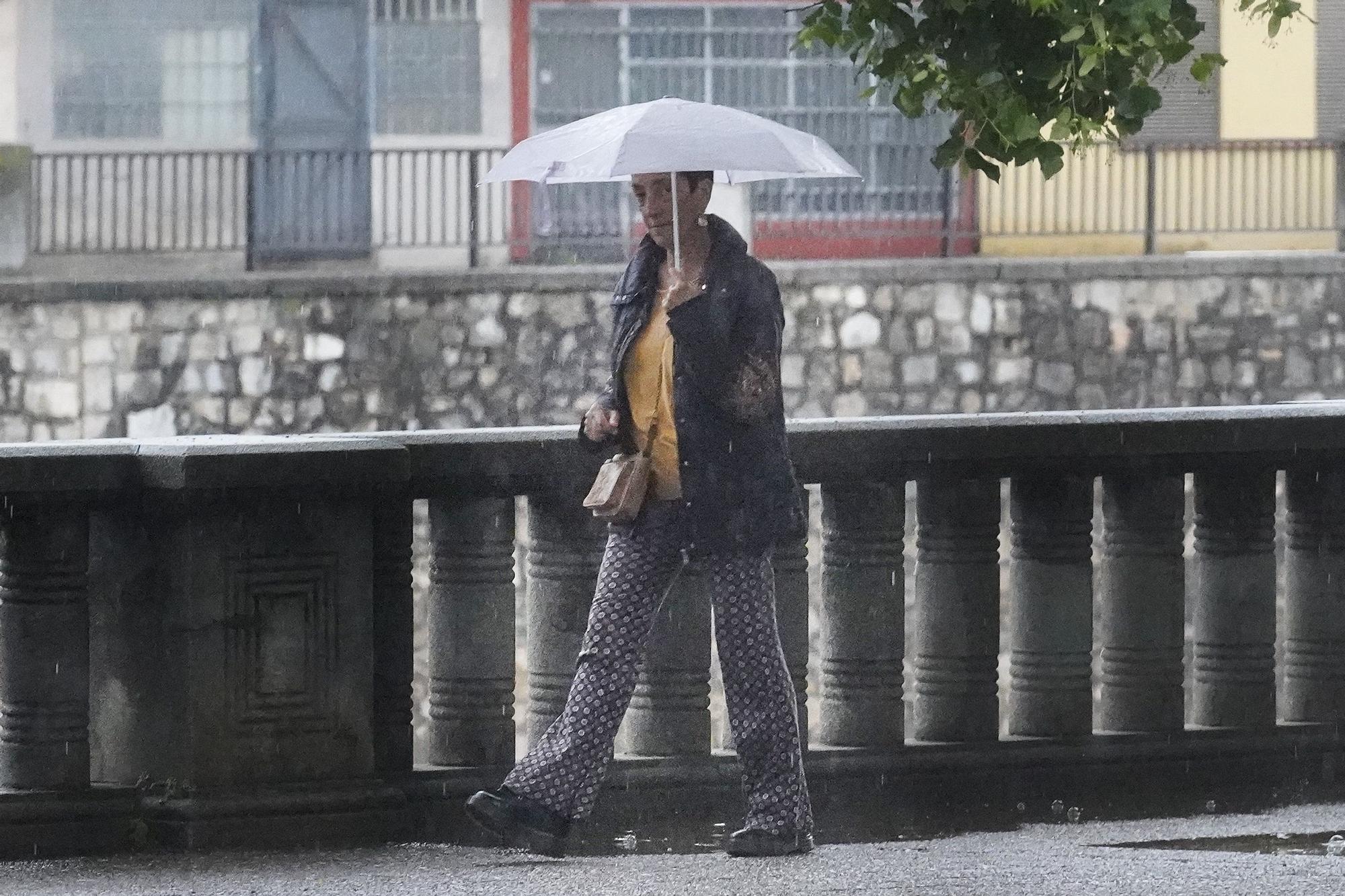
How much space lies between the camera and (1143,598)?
5.87 meters

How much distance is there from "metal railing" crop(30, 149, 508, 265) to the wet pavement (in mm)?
13201

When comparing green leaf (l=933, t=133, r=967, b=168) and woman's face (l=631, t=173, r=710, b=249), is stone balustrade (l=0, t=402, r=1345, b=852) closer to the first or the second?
woman's face (l=631, t=173, r=710, b=249)

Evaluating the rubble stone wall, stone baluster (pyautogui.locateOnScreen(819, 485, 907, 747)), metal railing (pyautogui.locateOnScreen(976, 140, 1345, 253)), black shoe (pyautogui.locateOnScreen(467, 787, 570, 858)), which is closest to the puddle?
stone baluster (pyautogui.locateOnScreen(819, 485, 907, 747))

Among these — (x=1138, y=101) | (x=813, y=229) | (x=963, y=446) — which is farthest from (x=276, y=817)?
(x=813, y=229)

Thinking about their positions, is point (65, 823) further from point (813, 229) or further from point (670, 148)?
point (813, 229)

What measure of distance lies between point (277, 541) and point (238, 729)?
1.42ft

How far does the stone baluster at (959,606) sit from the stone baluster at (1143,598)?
0.34 metres

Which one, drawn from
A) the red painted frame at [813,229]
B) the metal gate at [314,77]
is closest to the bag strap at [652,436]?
the red painted frame at [813,229]

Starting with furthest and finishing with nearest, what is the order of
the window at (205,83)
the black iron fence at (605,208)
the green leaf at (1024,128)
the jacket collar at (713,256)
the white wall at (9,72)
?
the window at (205,83), the white wall at (9,72), the black iron fence at (605,208), the jacket collar at (713,256), the green leaf at (1024,128)

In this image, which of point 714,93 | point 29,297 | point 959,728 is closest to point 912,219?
point 714,93

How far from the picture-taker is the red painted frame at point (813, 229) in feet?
63.8

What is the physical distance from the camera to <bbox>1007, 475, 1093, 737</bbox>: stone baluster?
228 inches

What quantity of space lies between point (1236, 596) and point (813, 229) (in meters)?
14.2

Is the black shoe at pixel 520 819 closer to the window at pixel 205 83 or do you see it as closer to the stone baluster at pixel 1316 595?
the stone baluster at pixel 1316 595
